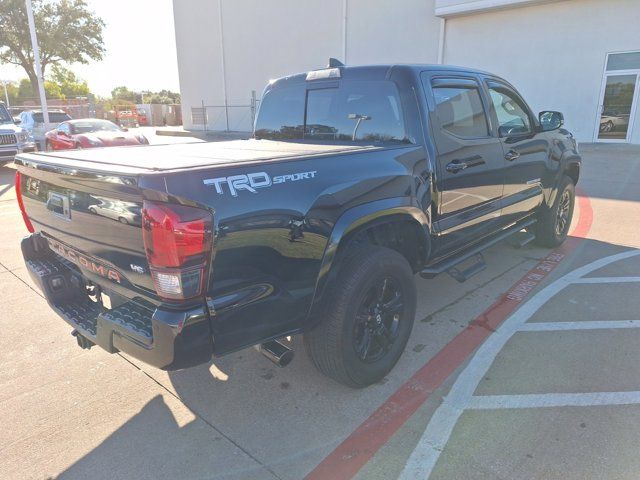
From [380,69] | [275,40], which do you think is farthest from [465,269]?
[275,40]

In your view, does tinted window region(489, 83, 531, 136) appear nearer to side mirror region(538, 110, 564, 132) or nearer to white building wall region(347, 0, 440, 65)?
side mirror region(538, 110, 564, 132)

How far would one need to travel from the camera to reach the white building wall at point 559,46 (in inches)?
591

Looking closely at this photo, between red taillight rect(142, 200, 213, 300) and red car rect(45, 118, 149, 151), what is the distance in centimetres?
1212

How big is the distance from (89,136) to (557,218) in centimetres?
1258

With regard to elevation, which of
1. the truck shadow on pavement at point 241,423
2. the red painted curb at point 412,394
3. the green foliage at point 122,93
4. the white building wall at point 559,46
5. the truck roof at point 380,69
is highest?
the green foliage at point 122,93

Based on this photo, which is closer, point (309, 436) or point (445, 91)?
point (309, 436)

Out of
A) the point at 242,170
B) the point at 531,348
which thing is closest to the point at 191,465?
the point at 242,170

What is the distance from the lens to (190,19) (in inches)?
1159

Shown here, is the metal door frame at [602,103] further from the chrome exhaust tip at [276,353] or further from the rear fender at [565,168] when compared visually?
the chrome exhaust tip at [276,353]

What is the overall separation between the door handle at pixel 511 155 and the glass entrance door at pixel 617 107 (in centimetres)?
1423

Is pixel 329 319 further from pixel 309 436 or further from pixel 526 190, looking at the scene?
pixel 526 190

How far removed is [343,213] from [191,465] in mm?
1577

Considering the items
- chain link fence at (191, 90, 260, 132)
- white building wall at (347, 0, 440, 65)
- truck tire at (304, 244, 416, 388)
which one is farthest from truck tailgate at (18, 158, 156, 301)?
chain link fence at (191, 90, 260, 132)

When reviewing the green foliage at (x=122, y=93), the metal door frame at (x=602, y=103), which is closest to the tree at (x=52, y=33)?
the metal door frame at (x=602, y=103)
